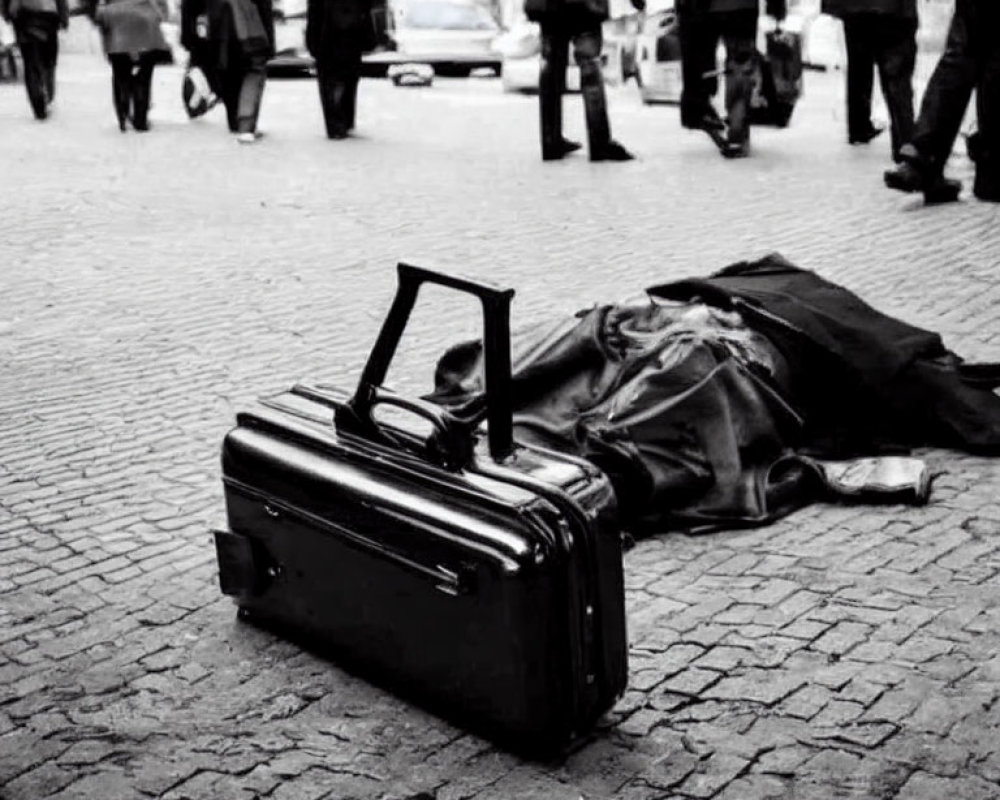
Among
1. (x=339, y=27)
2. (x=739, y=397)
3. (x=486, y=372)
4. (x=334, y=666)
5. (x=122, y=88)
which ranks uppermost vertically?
(x=339, y=27)

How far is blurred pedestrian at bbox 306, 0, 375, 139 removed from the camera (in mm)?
12164

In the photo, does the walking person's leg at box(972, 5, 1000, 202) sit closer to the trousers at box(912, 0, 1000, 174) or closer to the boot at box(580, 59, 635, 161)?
the trousers at box(912, 0, 1000, 174)

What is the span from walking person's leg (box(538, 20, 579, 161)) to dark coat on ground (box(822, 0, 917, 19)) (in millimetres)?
1712

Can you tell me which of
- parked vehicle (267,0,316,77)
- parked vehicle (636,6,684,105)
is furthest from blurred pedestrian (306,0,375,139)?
parked vehicle (267,0,316,77)

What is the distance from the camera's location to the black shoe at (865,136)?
1096 centimetres

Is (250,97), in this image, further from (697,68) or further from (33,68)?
(697,68)

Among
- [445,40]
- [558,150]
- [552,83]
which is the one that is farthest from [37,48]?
[445,40]

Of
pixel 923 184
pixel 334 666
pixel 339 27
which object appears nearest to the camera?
pixel 334 666

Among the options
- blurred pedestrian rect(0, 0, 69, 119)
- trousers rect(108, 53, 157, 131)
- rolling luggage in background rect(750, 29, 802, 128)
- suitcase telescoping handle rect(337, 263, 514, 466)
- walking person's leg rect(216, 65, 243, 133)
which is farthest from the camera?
blurred pedestrian rect(0, 0, 69, 119)

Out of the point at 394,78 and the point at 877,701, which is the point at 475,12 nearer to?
the point at 394,78

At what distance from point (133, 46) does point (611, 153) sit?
4.86 m

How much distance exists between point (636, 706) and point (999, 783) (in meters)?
0.68

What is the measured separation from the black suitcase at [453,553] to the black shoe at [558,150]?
25.3 ft

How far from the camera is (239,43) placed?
493 inches
